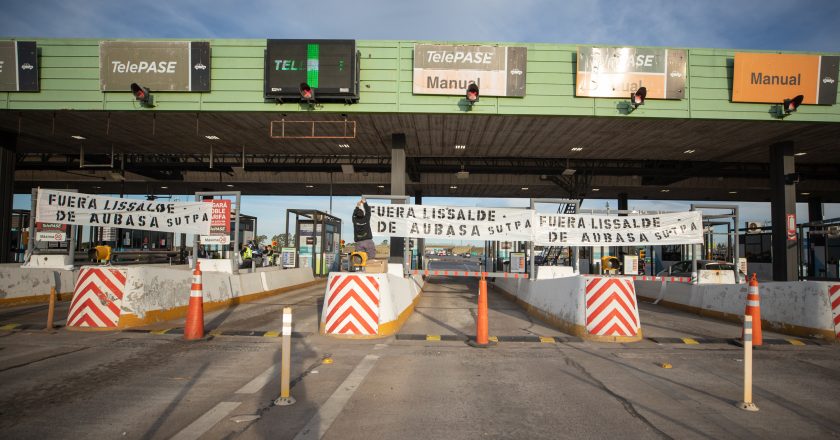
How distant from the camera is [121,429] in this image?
411 cm

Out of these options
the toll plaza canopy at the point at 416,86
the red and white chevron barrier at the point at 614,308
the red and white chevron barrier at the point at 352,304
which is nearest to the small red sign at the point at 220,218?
the toll plaza canopy at the point at 416,86

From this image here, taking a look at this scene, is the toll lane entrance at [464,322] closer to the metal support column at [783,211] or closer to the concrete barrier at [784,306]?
the concrete barrier at [784,306]

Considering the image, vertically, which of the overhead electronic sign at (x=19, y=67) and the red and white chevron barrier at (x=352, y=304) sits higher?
the overhead electronic sign at (x=19, y=67)

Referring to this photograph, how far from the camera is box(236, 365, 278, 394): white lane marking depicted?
17.5 ft

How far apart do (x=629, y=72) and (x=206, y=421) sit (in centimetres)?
1562

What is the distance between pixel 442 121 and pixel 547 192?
1801cm

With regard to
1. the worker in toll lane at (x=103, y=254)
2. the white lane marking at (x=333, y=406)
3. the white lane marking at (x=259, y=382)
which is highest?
the worker in toll lane at (x=103, y=254)

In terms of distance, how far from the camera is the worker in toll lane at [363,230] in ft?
37.1

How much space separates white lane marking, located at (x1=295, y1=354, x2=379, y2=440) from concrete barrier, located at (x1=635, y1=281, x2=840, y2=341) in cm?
798

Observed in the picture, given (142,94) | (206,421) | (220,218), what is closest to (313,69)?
(142,94)

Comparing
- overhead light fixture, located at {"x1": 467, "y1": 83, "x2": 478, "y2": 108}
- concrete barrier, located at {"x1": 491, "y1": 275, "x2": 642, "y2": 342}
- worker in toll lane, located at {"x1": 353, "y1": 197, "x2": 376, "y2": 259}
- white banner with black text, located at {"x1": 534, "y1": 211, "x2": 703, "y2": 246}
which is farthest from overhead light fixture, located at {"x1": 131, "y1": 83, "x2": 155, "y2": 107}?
concrete barrier, located at {"x1": 491, "y1": 275, "x2": 642, "y2": 342}

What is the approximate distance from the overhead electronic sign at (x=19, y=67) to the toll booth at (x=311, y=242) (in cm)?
1127

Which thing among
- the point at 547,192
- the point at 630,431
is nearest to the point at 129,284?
the point at 630,431

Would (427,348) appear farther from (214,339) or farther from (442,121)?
(442,121)
